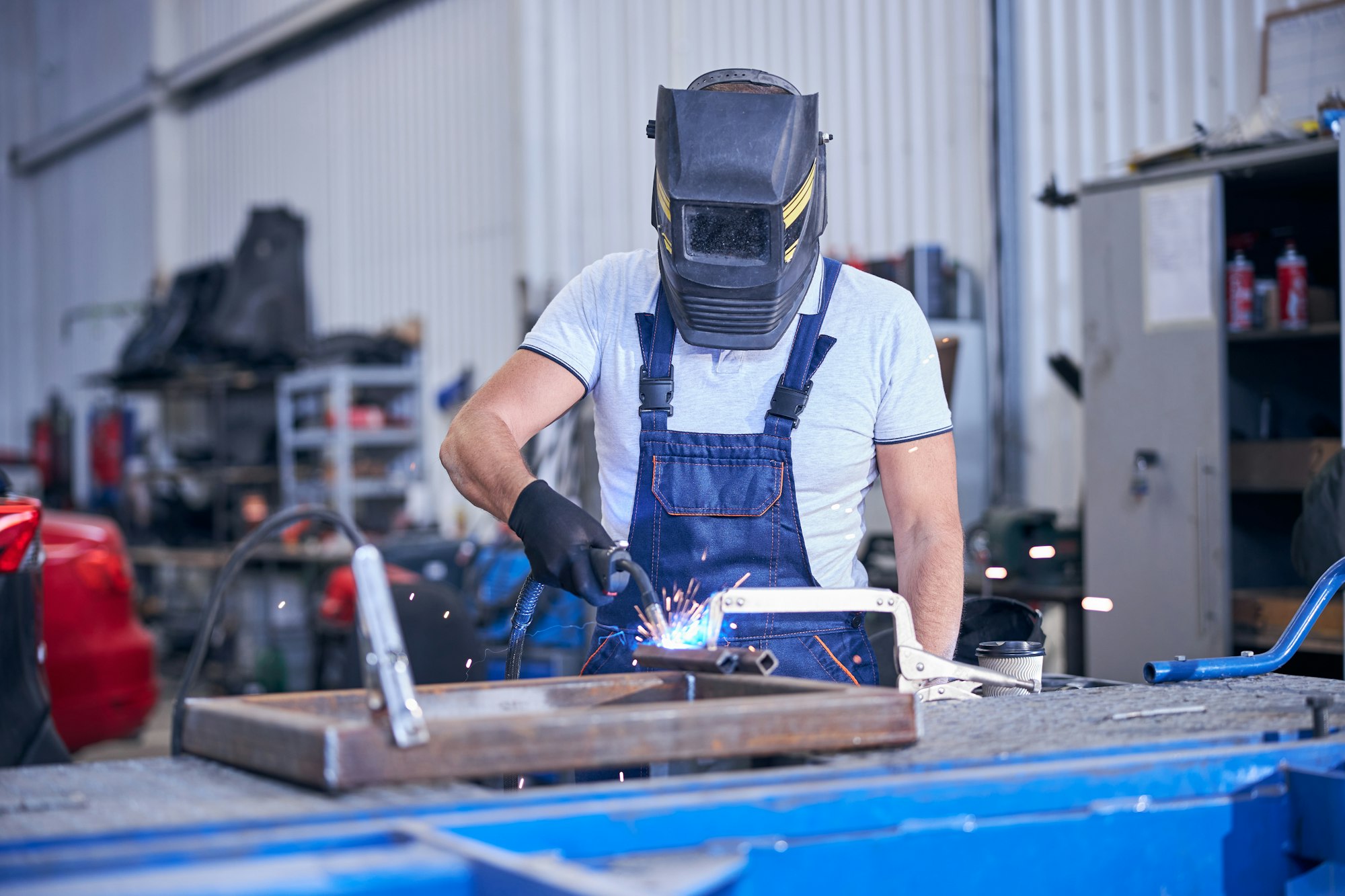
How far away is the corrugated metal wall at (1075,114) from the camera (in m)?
4.21

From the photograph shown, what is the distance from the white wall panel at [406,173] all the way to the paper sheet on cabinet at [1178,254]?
3.93m

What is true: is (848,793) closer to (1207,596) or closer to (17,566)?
(17,566)

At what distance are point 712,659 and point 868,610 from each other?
225 millimetres

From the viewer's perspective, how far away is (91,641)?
417 centimetres

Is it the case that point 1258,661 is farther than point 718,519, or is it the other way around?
point 718,519

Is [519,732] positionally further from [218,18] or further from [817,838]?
[218,18]

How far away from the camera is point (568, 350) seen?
1.97 meters

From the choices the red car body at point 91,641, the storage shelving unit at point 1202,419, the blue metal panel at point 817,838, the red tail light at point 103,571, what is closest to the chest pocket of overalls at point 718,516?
the blue metal panel at point 817,838

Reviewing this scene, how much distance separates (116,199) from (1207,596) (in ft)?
33.5

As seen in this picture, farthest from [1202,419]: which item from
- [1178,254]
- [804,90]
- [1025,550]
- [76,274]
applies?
[76,274]

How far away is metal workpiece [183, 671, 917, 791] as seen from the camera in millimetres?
1070

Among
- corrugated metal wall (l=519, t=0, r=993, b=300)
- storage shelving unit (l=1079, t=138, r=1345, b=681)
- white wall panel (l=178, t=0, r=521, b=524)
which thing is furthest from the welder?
white wall panel (l=178, t=0, r=521, b=524)

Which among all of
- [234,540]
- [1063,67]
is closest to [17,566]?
[1063,67]

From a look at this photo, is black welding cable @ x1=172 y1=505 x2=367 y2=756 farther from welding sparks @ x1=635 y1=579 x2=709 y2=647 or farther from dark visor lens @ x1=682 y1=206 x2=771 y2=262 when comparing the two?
dark visor lens @ x1=682 y1=206 x2=771 y2=262
